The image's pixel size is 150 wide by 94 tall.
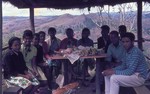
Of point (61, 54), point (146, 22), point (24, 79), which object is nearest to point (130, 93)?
point (61, 54)

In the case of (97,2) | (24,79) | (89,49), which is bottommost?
(24,79)

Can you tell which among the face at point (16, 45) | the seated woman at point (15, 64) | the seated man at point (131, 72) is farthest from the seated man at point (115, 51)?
the face at point (16, 45)

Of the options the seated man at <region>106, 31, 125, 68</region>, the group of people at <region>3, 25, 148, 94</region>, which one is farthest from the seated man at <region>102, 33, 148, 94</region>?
the seated man at <region>106, 31, 125, 68</region>

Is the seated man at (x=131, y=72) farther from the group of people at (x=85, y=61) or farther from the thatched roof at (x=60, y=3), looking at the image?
the thatched roof at (x=60, y=3)

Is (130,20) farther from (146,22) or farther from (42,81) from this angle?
(42,81)

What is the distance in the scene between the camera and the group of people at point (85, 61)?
569cm

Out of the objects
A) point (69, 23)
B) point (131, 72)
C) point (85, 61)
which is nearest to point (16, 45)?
point (131, 72)

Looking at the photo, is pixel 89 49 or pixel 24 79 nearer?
pixel 24 79

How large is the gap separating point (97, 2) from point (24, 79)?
18.1 feet

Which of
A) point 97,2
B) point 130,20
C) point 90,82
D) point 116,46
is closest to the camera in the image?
point 116,46

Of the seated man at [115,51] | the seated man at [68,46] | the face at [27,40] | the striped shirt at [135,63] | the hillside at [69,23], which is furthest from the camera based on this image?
the hillside at [69,23]

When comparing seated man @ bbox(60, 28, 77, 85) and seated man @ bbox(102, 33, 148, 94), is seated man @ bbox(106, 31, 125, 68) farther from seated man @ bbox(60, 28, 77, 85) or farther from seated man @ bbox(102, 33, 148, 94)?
seated man @ bbox(102, 33, 148, 94)

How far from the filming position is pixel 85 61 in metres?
8.71

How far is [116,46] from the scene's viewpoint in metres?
7.31
